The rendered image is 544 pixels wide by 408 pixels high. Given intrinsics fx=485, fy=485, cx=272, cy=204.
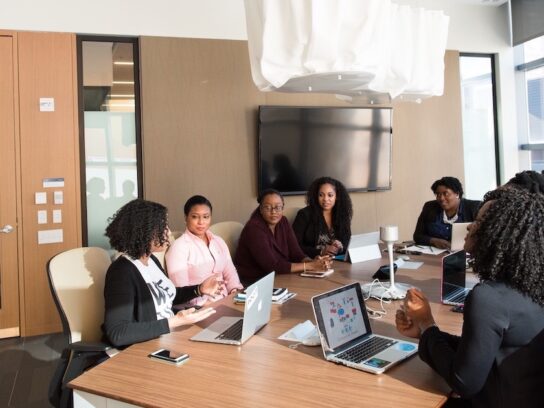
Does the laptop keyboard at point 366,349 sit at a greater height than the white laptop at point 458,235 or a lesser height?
lesser

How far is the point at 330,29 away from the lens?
1536 millimetres

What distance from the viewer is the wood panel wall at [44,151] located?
4094 mm

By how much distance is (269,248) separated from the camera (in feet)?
10.6

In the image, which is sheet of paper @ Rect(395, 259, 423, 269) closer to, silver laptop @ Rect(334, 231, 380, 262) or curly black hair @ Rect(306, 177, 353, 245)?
silver laptop @ Rect(334, 231, 380, 262)

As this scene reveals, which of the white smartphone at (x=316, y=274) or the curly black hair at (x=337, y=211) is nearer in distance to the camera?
the white smartphone at (x=316, y=274)

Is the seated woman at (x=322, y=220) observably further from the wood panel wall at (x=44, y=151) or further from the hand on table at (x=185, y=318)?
the wood panel wall at (x=44, y=151)

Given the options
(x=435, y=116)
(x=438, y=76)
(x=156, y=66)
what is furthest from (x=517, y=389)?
(x=435, y=116)

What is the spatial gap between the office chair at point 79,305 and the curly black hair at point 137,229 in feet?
0.65

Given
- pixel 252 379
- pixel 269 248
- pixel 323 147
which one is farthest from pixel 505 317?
pixel 323 147

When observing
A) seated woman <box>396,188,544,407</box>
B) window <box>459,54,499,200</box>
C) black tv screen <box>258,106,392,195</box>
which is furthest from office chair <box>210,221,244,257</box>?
window <box>459,54,499,200</box>

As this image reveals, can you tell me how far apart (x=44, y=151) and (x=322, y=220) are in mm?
2432

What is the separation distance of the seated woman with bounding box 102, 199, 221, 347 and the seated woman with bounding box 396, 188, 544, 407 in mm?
1092

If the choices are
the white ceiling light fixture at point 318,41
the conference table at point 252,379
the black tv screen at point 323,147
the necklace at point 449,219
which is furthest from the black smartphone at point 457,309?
the black tv screen at point 323,147

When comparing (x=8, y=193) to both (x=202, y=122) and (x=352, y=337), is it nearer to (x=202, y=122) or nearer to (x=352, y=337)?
(x=202, y=122)
